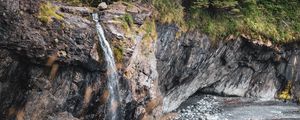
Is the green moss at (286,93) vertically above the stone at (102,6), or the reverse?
the stone at (102,6)

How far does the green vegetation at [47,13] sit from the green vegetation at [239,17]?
22.5 feet

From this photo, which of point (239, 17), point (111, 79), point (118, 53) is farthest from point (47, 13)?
point (239, 17)

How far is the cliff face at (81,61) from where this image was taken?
11.5 meters

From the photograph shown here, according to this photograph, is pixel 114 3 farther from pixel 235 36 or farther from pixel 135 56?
pixel 235 36

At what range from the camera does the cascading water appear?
13.3 metres

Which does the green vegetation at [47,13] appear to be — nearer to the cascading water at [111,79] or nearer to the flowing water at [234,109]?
the cascading water at [111,79]

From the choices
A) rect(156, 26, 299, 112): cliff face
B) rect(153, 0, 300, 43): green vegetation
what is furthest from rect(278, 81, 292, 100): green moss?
rect(153, 0, 300, 43): green vegetation

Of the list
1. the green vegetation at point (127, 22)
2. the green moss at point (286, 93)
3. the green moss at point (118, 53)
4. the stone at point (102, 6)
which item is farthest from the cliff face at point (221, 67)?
the green moss at point (118, 53)

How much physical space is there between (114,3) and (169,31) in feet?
12.3

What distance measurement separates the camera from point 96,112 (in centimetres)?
1322

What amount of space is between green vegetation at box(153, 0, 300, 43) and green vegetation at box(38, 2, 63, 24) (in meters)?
6.86

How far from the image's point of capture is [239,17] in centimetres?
2370

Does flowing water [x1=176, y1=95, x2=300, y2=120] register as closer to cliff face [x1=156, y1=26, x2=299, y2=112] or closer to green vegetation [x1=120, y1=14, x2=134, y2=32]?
cliff face [x1=156, y1=26, x2=299, y2=112]

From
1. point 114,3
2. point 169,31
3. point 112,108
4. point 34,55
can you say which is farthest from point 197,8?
point 34,55
